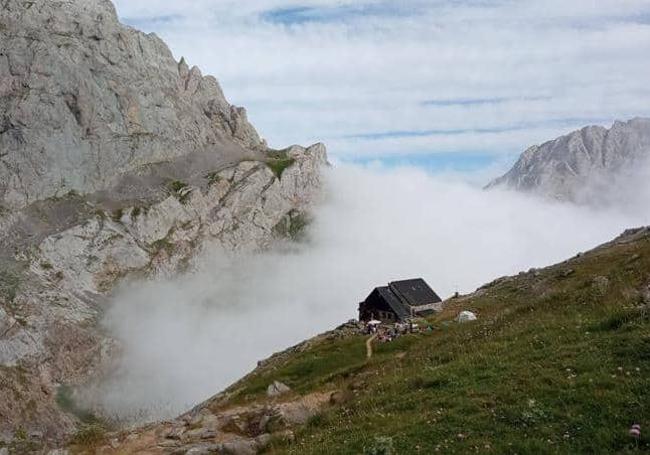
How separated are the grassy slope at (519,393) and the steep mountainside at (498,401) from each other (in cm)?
5

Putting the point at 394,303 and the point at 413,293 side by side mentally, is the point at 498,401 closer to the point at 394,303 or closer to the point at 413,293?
the point at 394,303

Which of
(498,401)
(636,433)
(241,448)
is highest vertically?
(636,433)

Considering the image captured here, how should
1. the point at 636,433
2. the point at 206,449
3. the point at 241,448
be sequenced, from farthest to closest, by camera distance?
the point at 206,449 < the point at 241,448 < the point at 636,433

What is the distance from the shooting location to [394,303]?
106m

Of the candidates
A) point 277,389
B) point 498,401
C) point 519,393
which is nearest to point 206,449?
point 498,401

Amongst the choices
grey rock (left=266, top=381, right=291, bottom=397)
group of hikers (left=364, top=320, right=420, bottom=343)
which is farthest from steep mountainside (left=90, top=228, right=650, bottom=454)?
group of hikers (left=364, top=320, right=420, bottom=343)

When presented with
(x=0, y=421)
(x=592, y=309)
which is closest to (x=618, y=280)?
(x=592, y=309)

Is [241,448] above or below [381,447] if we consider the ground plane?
below

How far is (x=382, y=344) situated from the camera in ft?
188

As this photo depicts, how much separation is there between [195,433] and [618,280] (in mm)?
26245

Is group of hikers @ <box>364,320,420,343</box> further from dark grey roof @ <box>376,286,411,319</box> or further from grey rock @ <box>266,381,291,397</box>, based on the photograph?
dark grey roof @ <box>376,286,411,319</box>

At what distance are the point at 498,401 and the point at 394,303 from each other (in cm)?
8762

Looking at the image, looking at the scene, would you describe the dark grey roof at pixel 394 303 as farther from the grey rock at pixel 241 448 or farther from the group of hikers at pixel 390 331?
the grey rock at pixel 241 448

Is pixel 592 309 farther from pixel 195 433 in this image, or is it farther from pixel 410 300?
pixel 410 300
